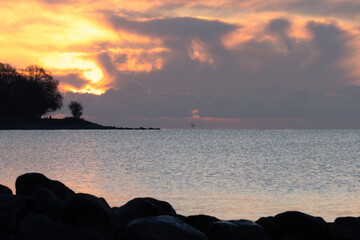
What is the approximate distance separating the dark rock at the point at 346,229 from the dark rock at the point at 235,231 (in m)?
1.65

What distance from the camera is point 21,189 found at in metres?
11.9

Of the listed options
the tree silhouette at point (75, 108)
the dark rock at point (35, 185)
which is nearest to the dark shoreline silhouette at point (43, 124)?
the tree silhouette at point (75, 108)

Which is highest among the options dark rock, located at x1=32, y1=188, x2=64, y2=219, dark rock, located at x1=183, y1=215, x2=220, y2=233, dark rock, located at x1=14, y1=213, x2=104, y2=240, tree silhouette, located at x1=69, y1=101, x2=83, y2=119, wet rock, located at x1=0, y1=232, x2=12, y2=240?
Result: tree silhouette, located at x1=69, y1=101, x2=83, y2=119

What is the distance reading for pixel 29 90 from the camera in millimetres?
107812

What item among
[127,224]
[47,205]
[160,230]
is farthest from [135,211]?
[160,230]

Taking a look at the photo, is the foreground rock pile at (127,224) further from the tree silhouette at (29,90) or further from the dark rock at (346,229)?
the tree silhouette at (29,90)

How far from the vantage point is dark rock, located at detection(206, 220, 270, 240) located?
29.9ft

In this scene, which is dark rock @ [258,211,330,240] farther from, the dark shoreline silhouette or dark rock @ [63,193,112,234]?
the dark shoreline silhouette

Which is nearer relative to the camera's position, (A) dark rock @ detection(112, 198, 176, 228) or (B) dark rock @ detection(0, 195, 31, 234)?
(B) dark rock @ detection(0, 195, 31, 234)

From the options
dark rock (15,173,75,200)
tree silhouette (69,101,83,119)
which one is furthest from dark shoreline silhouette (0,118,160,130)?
dark rock (15,173,75,200)

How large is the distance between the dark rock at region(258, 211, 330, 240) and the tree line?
103 meters

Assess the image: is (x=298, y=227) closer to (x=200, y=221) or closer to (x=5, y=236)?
(x=200, y=221)

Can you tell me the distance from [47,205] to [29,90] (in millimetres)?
102918

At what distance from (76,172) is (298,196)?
1670 centimetres
